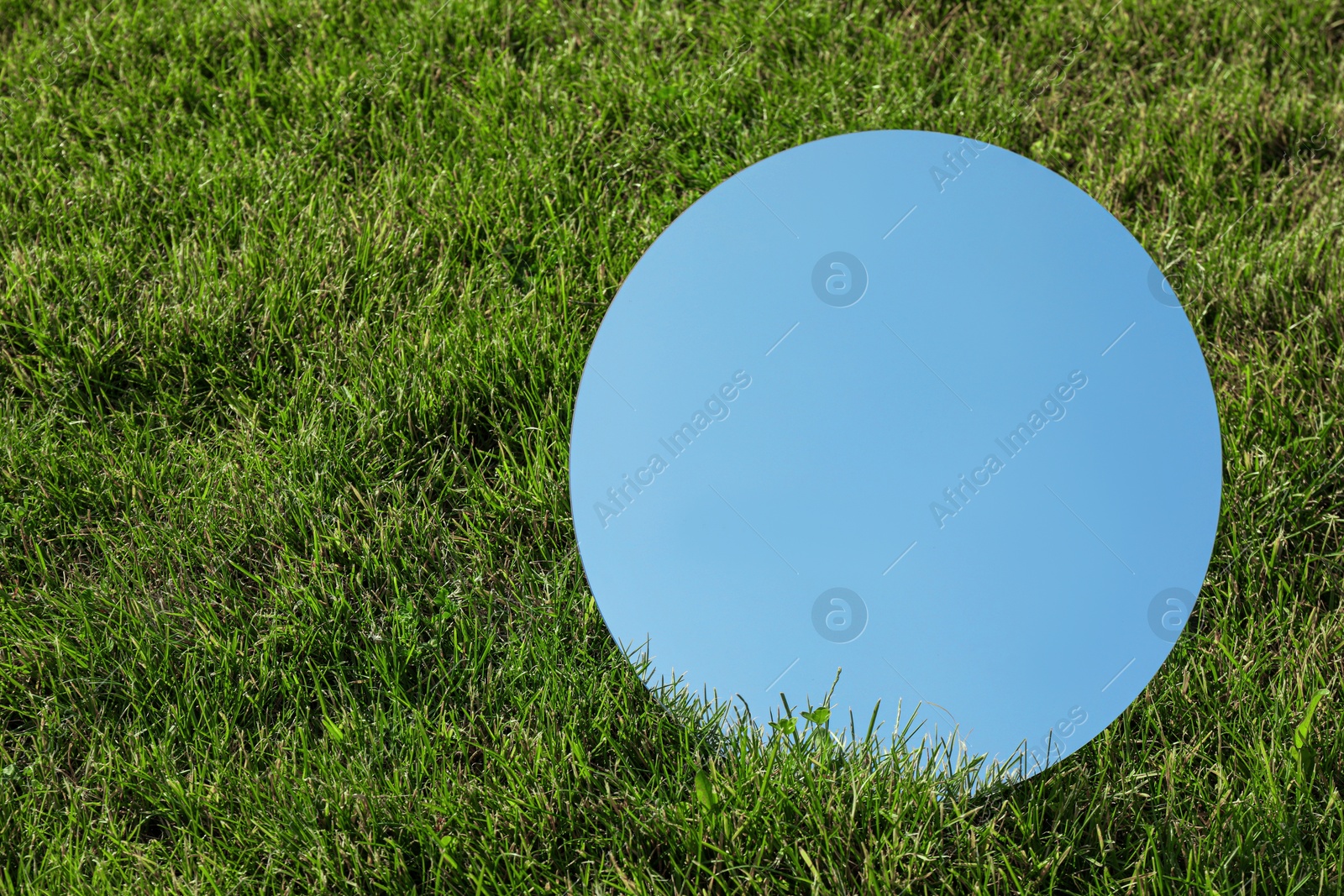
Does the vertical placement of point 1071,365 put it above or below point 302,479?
above

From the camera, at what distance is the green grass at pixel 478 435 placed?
2.12m

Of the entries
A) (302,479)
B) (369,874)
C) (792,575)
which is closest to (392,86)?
(302,479)

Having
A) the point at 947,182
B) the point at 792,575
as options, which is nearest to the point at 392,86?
the point at 947,182

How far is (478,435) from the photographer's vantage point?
2879 mm

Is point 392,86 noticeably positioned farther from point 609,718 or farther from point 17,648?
point 609,718

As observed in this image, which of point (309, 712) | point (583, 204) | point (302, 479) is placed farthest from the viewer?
point (583, 204)

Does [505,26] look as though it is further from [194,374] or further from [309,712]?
[309,712]

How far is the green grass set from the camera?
6.95ft

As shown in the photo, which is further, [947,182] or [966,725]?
[947,182]

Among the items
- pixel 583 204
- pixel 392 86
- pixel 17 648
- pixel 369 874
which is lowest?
pixel 369 874

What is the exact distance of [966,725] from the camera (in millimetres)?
2221

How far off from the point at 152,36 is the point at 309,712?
2921 mm

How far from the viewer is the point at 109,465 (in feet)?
9.08

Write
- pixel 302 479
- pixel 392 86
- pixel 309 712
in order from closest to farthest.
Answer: pixel 309 712
pixel 302 479
pixel 392 86
